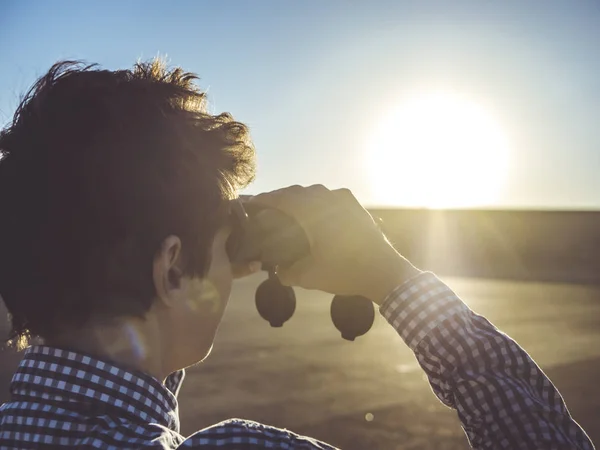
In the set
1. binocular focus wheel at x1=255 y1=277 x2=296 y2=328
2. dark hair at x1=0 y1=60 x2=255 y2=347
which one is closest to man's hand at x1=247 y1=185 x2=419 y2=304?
dark hair at x1=0 y1=60 x2=255 y2=347

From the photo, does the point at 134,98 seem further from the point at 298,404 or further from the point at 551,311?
the point at 551,311

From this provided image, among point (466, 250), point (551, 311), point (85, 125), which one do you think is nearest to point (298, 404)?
point (85, 125)

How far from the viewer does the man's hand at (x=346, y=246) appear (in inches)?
60.0

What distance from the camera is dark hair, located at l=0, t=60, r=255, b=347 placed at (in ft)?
4.44

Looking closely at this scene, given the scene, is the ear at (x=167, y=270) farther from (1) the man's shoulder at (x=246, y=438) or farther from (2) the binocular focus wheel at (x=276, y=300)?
(2) the binocular focus wheel at (x=276, y=300)

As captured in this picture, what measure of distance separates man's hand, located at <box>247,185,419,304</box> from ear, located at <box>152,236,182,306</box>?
314 mm

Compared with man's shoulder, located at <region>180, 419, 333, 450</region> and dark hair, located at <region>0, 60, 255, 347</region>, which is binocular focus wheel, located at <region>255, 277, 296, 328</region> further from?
man's shoulder, located at <region>180, 419, 333, 450</region>

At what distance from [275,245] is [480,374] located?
558 millimetres

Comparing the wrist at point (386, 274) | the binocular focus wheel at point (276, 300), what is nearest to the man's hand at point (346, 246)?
the wrist at point (386, 274)

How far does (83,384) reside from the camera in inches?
48.3

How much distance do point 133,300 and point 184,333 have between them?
0.47 ft

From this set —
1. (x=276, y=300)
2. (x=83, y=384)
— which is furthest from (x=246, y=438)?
(x=276, y=300)

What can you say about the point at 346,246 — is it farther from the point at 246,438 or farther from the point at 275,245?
the point at 246,438

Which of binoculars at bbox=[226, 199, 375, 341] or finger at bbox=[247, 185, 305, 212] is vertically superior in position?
finger at bbox=[247, 185, 305, 212]
